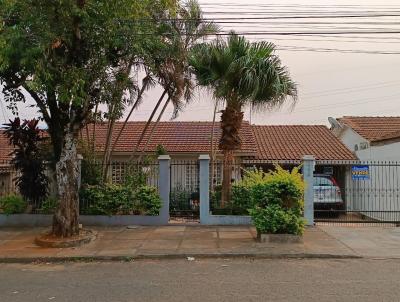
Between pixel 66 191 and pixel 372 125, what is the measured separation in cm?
1932

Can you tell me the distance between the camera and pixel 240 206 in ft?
48.7

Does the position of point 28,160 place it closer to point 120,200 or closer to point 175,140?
point 120,200

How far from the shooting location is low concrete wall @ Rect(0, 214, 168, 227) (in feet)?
48.1

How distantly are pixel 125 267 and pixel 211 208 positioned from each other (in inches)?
227

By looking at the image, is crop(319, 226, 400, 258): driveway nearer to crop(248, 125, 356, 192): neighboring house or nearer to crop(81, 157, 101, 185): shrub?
crop(248, 125, 356, 192): neighboring house

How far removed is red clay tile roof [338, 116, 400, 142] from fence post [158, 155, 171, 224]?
12.6 metres

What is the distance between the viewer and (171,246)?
11.4 m

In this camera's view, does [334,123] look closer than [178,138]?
No

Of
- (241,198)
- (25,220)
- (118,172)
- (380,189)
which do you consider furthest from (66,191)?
(380,189)

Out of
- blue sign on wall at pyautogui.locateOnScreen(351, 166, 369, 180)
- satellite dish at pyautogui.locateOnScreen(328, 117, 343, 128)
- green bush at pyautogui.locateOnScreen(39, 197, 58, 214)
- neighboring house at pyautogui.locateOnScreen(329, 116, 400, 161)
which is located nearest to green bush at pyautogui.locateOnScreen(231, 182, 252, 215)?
blue sign on wall at pyautogui.locateOnScreen(351, 166, 369, 180)

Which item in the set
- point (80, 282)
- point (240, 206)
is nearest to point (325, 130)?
point (240, 206)

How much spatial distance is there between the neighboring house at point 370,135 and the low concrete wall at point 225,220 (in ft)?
A: 23.7

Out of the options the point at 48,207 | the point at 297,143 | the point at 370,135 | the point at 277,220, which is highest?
the point at 370,135

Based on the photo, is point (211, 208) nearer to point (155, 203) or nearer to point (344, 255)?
point (155, 203)
